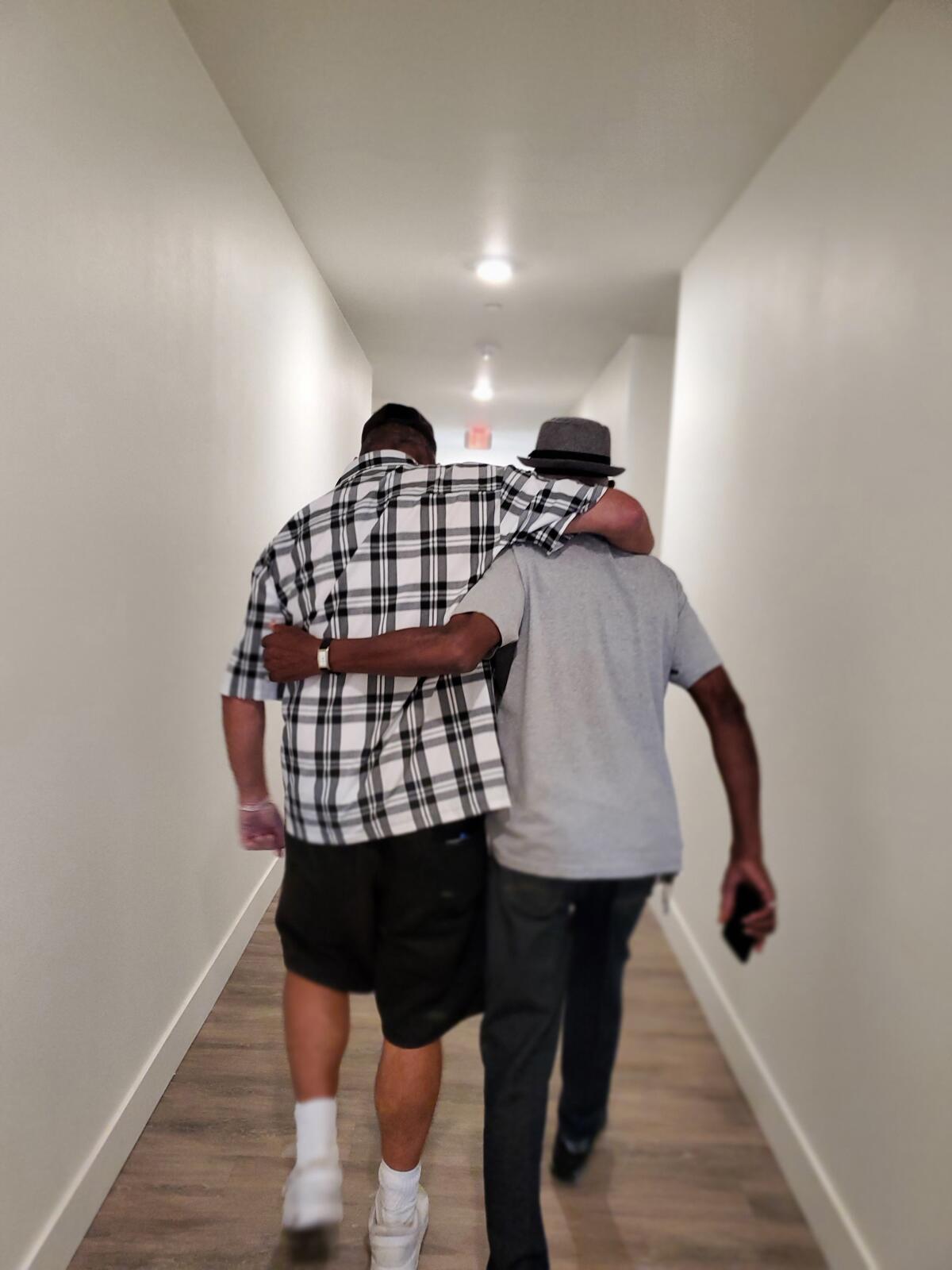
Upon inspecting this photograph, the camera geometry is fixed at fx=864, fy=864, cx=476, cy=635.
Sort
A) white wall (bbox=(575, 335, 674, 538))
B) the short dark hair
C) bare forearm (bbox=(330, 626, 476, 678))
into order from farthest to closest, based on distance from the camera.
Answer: white wall (bbox=(575, 335, 674, 538))
the short dark hair
bare forearm (bbox=(330, 626, 476, 678))

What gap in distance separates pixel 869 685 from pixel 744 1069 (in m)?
0.56

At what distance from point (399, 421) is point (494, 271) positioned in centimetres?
35

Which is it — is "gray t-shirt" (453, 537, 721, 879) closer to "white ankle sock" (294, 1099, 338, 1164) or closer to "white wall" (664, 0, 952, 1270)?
"white wall" (664, 0, 952, 1270)

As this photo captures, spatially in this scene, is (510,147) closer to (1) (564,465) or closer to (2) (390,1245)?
(1) (564,465)

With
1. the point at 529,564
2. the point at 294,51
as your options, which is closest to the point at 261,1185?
the point at 529,564

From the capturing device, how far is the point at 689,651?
3.34ft

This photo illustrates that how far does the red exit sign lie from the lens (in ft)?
3.36

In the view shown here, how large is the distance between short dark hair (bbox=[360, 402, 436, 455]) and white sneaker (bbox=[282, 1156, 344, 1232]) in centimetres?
86

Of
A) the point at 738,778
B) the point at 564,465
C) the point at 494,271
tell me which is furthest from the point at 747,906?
the point at 494,271

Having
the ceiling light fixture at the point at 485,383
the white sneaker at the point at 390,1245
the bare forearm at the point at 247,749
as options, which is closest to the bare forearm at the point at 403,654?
the bare forearm at the point at 247,749

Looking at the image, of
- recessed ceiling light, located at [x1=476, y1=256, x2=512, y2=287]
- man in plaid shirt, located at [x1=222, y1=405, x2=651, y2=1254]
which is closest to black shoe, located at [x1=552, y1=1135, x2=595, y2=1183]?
man in plaid shirt, located at [x1=222, y1=405, x2=651, y2=1254]

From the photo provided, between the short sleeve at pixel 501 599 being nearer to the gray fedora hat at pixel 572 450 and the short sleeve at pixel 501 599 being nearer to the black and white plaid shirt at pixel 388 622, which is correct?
the black and white plaid shirt at pixel 388 622

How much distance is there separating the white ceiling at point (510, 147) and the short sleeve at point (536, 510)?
0.13m

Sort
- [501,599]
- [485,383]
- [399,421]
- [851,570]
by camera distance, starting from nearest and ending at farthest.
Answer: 1. [501,599]
2. [399,421]
3. [485,383]
4. [851,570]
